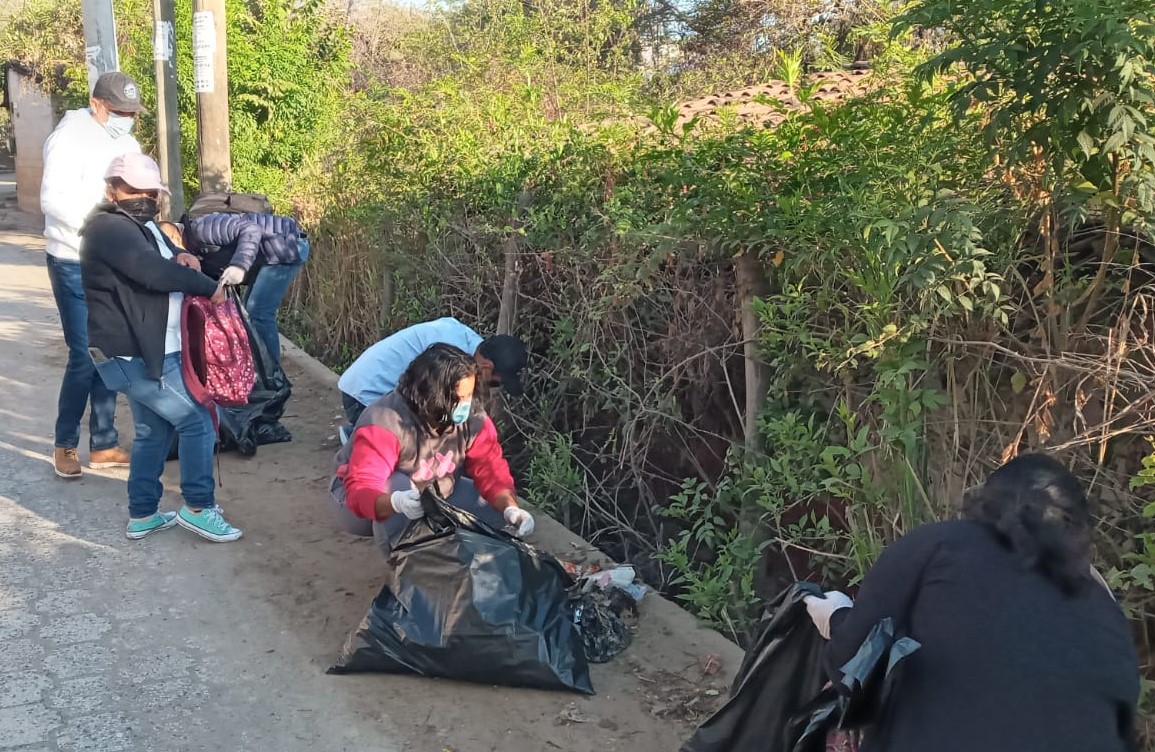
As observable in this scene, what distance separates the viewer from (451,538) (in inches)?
134

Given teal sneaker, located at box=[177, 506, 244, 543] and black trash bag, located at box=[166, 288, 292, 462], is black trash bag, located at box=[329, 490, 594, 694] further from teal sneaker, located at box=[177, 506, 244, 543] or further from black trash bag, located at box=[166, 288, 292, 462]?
black trash bag, located at box=[166, 288, 292, 462]

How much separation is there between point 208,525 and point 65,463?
3.99 feet

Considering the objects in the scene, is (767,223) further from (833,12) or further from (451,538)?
(833,12)

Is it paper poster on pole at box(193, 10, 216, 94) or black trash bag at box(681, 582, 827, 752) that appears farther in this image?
paper poster on pole at box(193, 10, 216, 94)

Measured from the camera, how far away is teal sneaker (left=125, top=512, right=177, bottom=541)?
4.61 metres

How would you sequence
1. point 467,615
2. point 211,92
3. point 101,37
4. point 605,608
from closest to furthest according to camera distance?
point 467,615
point 605,608
point 211,92
point 101,37

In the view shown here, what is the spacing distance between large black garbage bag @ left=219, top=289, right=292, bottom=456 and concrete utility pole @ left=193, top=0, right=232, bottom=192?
8.08ft

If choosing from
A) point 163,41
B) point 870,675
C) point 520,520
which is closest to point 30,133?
point 163,41

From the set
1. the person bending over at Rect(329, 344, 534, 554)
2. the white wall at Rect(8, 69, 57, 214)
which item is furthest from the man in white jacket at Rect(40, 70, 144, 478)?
the white wall at Rect(8, 69, 57, 214)

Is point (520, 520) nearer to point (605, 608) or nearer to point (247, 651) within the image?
point (605, 608)

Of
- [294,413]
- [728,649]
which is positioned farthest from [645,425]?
[294,413]

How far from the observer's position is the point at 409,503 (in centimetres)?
356

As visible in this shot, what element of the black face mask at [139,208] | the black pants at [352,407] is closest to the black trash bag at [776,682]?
the black pants at [352,407]

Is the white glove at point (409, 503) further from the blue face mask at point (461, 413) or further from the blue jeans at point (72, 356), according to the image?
the blue jeans at point (72, 356)
